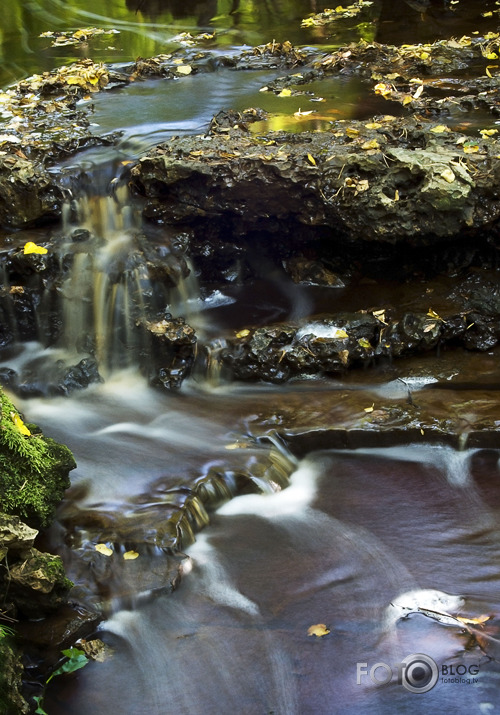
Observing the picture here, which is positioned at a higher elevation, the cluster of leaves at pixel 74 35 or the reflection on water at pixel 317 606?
the cluster of leaves at pixel 74 35

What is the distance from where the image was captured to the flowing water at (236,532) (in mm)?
3740

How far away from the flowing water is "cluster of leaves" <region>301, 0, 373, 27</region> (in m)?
6.12

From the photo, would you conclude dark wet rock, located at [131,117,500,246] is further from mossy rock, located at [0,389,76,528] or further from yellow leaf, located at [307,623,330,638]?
yellow leaf, located at [307,623,330,638]

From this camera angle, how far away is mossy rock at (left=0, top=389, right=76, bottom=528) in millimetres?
4246

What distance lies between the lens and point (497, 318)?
20.1 ft

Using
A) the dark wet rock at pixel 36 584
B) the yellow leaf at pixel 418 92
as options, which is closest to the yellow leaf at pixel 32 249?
the dark wet rock at pixel 36 584

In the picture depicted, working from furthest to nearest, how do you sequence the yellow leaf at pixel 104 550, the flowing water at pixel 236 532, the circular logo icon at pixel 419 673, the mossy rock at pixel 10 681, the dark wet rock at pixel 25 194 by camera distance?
the dark wet rock at pixel 25 194 → the yellow leaf at pixel 104 550 → the flowing water at pixel 236 532 → the circular logo icon at pixel 419 673 → the mossy rock at pixel 10 681

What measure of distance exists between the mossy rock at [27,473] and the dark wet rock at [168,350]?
1621 millimetres

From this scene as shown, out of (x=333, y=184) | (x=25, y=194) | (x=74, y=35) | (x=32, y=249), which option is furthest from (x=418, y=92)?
(x=74, y=35)

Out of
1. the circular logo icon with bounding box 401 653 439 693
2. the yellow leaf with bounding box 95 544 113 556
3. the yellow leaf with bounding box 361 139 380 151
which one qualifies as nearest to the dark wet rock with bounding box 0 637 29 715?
the yellow leaf with bounding box 95 544 113 556

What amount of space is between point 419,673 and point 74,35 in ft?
38.4

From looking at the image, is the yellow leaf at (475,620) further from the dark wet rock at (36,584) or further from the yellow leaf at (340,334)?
the yellow leaf at (340,334)

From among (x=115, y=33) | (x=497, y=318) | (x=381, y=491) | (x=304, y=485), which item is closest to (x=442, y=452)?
(x=381, y=491)

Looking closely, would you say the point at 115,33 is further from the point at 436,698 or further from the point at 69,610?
the point at 436,698
